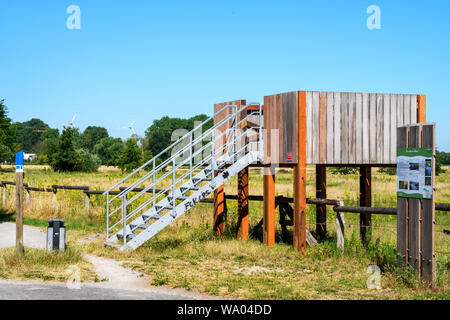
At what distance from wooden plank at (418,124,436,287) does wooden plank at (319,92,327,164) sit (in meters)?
4.73

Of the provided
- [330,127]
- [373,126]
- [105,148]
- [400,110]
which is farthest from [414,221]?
[105,148]

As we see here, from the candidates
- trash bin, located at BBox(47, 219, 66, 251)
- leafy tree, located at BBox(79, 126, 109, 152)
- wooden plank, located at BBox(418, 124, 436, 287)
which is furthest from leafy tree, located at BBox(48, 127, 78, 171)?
leafy tree, located at BBox(79, 126, 109, 152)

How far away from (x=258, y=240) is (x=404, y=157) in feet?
21.8

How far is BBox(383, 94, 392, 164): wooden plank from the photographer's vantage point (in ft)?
48.6

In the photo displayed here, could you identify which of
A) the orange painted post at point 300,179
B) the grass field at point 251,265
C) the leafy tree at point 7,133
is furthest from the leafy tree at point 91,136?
the orange painted post at point 300,179

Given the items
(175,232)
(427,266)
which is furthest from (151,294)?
(175,232)

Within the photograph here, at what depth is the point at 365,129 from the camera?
14664 mm

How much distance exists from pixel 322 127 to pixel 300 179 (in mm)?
1540

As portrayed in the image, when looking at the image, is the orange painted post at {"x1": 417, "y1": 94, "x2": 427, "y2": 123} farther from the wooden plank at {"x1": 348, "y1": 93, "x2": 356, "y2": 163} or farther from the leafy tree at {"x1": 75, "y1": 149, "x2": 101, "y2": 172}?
the leafy tree at {"x1": 75, "y1": 149, "x2": 101, "y2": 172}

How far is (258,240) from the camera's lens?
15820 millimetres

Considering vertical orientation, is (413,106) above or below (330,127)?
above

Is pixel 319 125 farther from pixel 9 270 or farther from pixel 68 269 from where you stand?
pixel 9 270

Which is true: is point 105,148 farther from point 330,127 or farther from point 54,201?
point 330,127
